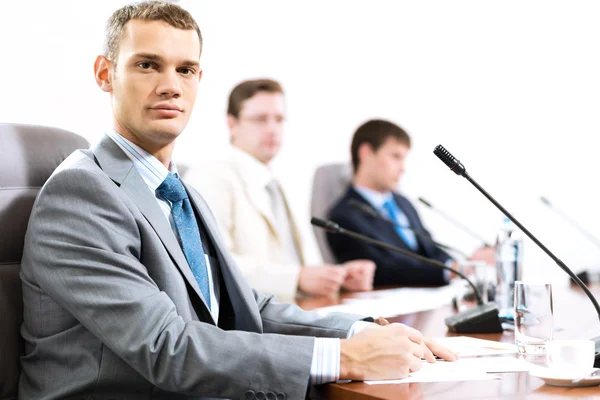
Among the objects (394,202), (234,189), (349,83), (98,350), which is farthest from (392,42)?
(98,350)

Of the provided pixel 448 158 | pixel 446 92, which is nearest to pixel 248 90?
pixel 448 158

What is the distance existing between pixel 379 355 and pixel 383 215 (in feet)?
8.68

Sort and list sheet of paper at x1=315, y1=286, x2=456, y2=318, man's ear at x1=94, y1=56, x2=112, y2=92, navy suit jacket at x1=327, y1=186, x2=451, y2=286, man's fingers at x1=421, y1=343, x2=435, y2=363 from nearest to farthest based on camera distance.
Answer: man's fingers at x1=421, y1=343, x2=435, y2=363, man's ear at x1=94, y1=56, x2=112, y2=92, sheet of paper at x1=315, y1=286, x2=456, y2=318, navy suit jacket at x1=327, y1=186, x2=451, y2=286

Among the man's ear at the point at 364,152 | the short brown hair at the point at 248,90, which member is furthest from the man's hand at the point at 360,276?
the man's ear at the point at 364,152

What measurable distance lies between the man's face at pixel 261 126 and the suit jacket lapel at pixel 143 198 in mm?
1841

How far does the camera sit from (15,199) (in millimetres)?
1453

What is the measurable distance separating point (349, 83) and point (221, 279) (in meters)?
3.67

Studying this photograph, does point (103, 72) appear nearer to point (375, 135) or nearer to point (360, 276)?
point (360, 276)

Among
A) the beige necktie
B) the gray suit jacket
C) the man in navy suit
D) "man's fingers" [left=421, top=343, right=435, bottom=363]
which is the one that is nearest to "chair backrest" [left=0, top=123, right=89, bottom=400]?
the gray suit jacket

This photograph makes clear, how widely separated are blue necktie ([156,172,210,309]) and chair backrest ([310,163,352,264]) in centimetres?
215

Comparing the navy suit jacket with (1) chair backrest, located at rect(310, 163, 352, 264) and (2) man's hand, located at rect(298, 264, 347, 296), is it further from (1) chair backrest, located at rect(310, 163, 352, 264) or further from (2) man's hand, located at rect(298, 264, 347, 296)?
(2) man's hand, located at rect(298, 264, 347, 296)

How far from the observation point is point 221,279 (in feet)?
5.10

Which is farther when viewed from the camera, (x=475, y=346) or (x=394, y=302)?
(x=394, y=302)

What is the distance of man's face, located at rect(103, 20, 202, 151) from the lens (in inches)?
57.2
